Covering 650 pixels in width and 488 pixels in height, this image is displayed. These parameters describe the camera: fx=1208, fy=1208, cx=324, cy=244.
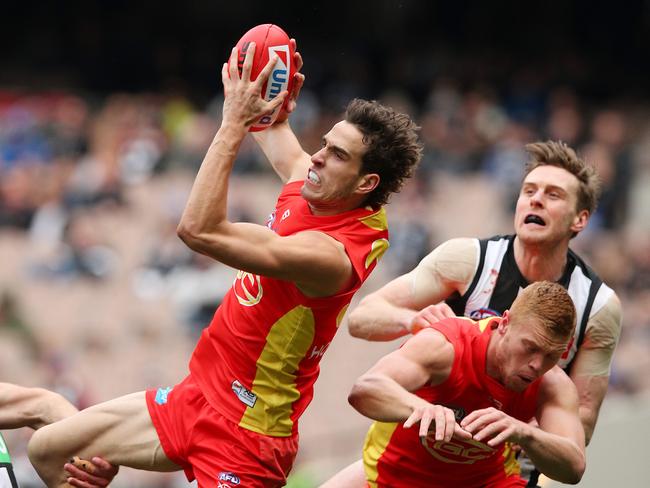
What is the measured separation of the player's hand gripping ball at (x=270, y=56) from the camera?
5.31 metres

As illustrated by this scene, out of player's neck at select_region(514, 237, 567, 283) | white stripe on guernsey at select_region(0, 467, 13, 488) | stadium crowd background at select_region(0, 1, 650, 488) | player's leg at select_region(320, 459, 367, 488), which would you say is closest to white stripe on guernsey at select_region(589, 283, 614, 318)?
player's neck at select_region(514, 237, 567, 283)

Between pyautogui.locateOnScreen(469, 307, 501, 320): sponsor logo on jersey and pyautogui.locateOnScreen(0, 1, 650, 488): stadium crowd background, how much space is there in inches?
248

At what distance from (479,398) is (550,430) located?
0.34 meters

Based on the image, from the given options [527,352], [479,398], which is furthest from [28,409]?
[527,352]

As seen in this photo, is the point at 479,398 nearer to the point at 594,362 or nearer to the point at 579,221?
the point at 594,362

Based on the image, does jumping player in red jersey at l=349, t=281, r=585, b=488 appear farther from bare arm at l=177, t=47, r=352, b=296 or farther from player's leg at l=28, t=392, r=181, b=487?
player's leg at l=28, t=392, r=181, b=487

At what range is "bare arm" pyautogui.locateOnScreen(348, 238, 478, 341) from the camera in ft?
20.1

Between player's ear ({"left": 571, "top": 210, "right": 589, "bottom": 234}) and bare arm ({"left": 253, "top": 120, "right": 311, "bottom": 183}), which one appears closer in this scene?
bare arm ({"left": 253, "top": 120, "right": 311, "bottom": 183})

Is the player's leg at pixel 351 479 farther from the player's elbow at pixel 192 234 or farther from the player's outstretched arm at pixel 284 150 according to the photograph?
the player's elbow at pixel 192 234

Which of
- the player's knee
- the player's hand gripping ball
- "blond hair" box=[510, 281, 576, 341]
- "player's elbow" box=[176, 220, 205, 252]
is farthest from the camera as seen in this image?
the player's knee

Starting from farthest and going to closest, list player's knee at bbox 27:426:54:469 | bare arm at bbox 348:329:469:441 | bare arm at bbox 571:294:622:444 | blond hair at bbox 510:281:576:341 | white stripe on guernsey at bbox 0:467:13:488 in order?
bare arm at bbox 571:294:622:444 < player's knee at bbox 27:426:54:469 < white stripe on guernsey at bbox 0:467:13:488 < blond hair at bbox 510:281:576:341 < bare arm at bbox 348:329:469:441

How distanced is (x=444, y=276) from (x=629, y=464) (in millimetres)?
5312

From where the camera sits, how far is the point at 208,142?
51.8ft

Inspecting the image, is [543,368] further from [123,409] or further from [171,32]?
[171,32]
